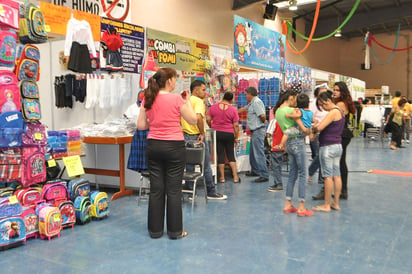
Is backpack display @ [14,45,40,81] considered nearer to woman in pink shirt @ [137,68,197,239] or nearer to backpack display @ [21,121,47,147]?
backpack display @ [21,121,47,147]

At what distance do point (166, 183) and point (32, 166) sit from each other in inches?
47.9

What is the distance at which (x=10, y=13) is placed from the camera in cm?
306

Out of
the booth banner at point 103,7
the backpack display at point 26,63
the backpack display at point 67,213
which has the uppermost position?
the booth banner at point 103,7

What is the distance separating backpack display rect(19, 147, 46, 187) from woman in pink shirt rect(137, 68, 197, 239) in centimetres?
99

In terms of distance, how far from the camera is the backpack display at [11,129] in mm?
3010

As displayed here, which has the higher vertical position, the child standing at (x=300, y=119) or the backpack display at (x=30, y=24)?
the backpack display at (x=30, y=24)

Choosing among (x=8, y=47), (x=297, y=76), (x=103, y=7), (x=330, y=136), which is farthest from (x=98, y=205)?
(x=297, y=76)

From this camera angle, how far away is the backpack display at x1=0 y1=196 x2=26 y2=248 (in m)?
2.92

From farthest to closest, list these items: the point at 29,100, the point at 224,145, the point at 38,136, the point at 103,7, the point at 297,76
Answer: the point at 297,76 < the point at 103,7 < the point at 224,145 < the point at 38,136 < the point at 29,100

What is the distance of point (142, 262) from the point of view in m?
2.68

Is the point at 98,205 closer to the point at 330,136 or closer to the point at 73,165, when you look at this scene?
the point at 73,165

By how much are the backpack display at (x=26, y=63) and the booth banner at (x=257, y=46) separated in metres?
3.89

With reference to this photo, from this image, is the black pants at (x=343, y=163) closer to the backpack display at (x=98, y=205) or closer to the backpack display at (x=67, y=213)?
the backpack display at (x=98, y=205)

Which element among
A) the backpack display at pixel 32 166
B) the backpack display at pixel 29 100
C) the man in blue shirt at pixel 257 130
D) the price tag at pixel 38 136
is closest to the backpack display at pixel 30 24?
the backpack display at pixel 29 100
